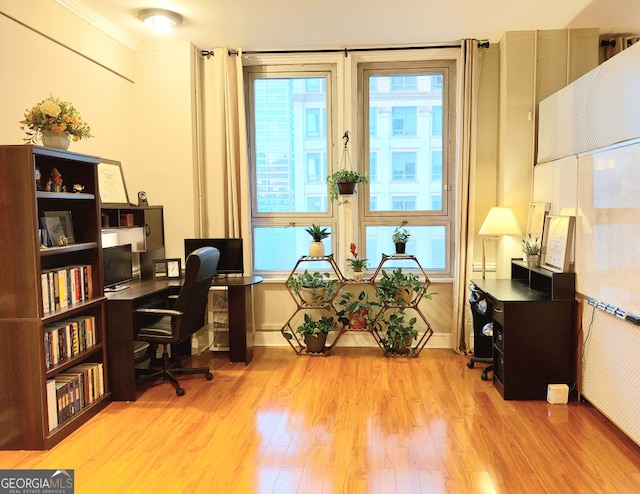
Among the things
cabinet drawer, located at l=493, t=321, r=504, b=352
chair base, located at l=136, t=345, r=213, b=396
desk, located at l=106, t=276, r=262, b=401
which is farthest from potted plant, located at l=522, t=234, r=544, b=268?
chair base, located at l=136, t=345, r=213, b=396

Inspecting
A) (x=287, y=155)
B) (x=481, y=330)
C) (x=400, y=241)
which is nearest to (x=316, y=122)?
(x=287, y=155)

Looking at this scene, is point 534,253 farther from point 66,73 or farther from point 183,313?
point 66,73

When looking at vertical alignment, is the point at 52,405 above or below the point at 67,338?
below

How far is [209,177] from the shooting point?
15.7 ft

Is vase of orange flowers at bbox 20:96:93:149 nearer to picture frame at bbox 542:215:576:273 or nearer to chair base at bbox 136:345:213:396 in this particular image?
chair base at bbox 136:345:213:396

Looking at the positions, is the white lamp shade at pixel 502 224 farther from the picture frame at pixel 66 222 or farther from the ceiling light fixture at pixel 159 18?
the picture frame at pixel 66 222

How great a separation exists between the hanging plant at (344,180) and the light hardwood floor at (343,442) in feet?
5.53

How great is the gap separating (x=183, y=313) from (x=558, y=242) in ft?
8.96

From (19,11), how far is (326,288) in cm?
309

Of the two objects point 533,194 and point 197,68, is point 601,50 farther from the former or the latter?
point 197,68

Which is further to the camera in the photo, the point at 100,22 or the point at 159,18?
the point at 100,22

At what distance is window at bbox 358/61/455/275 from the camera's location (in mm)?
4758

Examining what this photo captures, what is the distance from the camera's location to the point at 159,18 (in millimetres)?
3805

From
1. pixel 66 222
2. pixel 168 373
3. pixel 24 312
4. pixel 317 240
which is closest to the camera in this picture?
pixel 24 312
